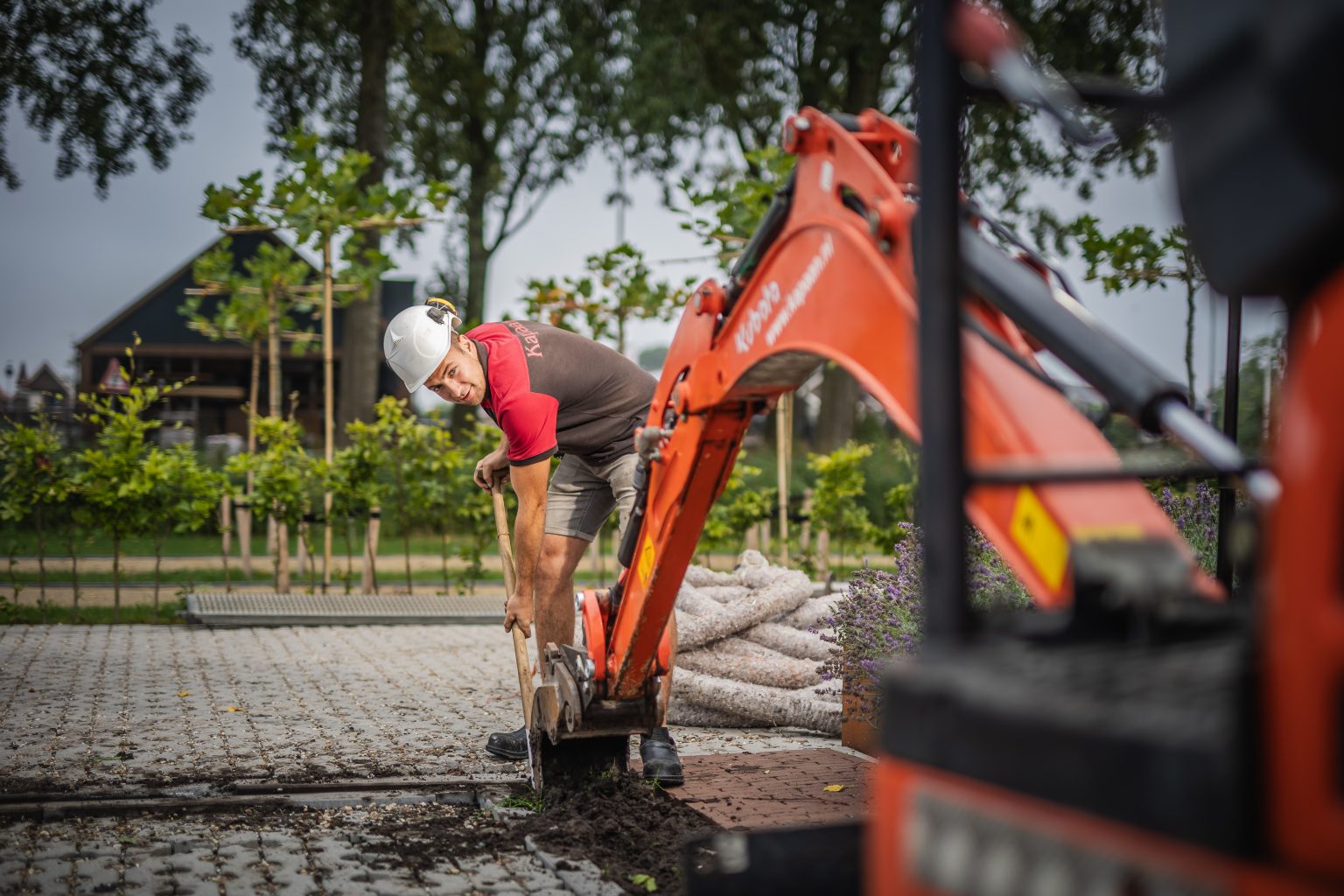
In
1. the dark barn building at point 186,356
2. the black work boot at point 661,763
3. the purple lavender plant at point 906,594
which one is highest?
the dark barn building at point 186,356

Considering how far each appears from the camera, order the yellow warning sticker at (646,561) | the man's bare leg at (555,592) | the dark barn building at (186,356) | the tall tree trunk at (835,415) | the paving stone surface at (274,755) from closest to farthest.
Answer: the yellow warning sticker at (646,561)
the paving stone surface at (274,755)
the man's bare leg at (555,592)
the tall tree trunk at (835,415)
the dark barn building at (186,356)

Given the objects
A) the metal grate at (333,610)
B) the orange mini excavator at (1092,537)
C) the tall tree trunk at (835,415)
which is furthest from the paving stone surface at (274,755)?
the tall tree trunk at (835,415)

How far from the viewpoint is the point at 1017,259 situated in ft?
7.73

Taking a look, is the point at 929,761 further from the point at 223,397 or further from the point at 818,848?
the point at 223,397

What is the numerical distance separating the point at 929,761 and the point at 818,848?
58cm

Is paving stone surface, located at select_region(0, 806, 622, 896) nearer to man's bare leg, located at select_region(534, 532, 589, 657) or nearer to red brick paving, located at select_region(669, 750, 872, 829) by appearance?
red brick paving, located at select_region(669, 750, 872, 829)

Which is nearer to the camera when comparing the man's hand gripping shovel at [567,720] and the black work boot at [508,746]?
the man's hand gripping shovel at [567,720]

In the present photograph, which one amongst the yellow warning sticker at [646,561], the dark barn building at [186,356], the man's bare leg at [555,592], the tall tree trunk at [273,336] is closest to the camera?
the yellow warning sticker at [646,561]

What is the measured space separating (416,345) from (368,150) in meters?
14.8

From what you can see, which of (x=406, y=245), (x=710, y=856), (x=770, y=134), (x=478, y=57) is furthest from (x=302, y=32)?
(x=710, y=856)

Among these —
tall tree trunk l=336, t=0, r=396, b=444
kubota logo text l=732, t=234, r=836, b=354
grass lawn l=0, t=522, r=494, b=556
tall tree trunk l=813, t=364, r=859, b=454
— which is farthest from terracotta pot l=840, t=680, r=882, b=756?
tall tree trunk l=813, t=364, r=859, b=454

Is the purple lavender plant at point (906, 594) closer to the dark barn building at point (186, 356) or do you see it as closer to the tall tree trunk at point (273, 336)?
the tall tree trunk at point (273, 336)

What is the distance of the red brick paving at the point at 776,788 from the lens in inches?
172

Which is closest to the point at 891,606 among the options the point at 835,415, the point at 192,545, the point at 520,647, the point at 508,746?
the point at 520,647
